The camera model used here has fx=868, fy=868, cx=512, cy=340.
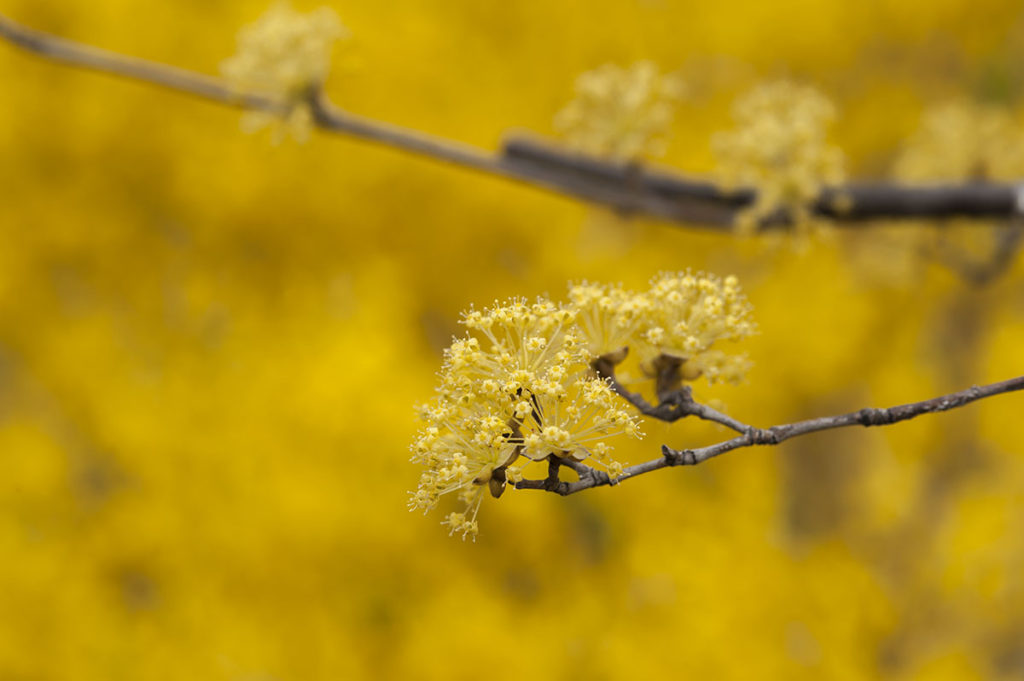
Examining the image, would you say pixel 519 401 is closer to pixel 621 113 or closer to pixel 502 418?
pixel 502 418

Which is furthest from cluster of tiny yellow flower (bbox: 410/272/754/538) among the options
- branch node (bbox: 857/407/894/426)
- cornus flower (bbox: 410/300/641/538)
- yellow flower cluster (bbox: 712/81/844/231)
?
yellow flower cluster (bbox: 712/81/844/231)

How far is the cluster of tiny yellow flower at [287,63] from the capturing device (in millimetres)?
1475

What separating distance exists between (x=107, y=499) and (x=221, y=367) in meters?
0.58

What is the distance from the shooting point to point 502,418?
64 cm

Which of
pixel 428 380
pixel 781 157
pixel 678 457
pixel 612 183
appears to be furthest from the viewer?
pixel 428 380

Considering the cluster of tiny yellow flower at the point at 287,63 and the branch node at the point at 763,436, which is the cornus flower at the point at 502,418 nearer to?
the branch node at the point at 763,436

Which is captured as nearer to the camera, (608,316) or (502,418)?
(502,418)

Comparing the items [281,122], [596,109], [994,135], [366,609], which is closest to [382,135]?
[281,122]

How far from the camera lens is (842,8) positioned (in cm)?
307

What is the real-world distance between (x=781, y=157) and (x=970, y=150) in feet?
2.31

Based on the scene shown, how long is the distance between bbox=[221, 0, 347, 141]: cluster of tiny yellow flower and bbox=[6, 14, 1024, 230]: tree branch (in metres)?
0.02

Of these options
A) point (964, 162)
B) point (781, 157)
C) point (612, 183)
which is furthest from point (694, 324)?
point (964, 162)

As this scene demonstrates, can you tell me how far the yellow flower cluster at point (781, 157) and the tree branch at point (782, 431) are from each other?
862 millimetres

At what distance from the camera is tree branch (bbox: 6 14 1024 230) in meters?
1.45
